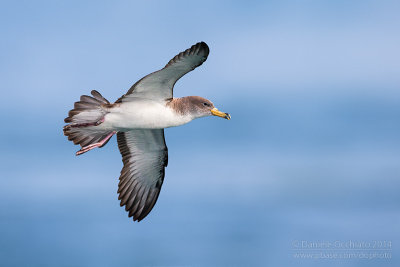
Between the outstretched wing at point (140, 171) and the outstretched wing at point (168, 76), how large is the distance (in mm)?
1834

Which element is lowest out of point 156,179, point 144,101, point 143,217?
point 143,217

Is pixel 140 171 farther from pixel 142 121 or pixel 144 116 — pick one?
pixel 144 116

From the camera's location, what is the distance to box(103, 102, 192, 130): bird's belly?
12.5 meters

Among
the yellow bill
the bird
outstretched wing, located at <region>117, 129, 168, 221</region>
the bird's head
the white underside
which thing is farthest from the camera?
outstretched wing, located at <region>117, 129, 168, 221</region>

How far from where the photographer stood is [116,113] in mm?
12625

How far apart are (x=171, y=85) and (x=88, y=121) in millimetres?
1962

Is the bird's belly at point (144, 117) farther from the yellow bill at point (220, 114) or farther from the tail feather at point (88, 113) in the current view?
the yellow bill at point (220, 114)

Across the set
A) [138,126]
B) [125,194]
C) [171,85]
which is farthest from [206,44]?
[125,194]

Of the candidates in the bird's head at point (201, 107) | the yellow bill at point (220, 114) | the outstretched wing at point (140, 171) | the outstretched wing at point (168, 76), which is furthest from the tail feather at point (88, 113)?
the yellow bill at point (220, 114)

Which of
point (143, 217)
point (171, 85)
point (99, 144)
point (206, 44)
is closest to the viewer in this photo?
point (206, 44)

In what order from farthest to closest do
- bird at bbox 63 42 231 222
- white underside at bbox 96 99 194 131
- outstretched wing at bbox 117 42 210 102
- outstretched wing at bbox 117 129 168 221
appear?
outstretched wing at bbox 117 129 168 221, white underside at bbox 96 99 194 131, bird at bbox 63 42 231 222, outstretched wing at bbox 117 42 210 102

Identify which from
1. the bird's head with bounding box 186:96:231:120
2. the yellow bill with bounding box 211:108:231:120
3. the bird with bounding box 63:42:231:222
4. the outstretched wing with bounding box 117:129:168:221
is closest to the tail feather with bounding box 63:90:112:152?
the bird with bounding box 63:42:231:222

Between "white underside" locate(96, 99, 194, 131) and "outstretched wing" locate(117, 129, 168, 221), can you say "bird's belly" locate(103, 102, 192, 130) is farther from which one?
"outstretched wing" locate(117, 129, 168, 221)

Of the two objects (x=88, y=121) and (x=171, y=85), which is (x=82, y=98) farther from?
(x=171, y=85)
